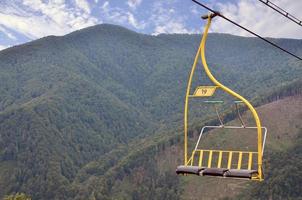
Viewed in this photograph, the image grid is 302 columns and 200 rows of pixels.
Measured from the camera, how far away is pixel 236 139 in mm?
175250

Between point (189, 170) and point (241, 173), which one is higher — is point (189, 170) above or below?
below

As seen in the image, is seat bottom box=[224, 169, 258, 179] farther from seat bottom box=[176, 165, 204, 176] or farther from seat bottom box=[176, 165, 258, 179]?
seat bottom box=[176, 165, 204, 176]

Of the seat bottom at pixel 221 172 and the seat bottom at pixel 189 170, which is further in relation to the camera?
the seat bottom at pixel 189 170

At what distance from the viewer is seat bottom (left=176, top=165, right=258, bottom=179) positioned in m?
9.10

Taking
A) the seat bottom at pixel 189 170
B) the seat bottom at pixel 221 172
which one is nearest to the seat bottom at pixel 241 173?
the seat bottom at pixel 221 172

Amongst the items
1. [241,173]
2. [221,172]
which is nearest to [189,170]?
[221,172]

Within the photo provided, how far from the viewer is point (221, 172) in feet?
31.1

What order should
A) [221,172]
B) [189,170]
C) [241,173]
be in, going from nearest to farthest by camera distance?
[241,173] → [221,172] → [189,170]

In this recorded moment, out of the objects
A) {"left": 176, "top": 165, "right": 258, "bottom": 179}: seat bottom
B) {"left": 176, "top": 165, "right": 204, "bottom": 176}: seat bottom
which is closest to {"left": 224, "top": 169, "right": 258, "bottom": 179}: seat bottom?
{"left": 176, "top": 165, "right": 258, "bottom": 179}: seat bottom

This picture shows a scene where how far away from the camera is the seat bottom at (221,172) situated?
358 inches

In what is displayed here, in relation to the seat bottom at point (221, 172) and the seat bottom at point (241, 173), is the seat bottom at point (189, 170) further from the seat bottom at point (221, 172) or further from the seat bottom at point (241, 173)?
the seat bottom at point (241, 173)

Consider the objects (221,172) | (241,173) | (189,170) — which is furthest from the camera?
(189,170)

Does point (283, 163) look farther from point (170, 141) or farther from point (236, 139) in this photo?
point (170, 141)

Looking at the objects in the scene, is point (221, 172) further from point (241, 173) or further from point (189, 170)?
point (189, 170)
